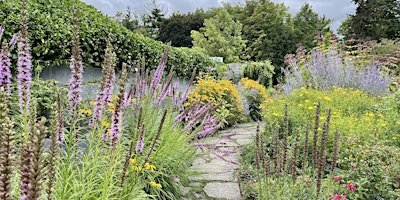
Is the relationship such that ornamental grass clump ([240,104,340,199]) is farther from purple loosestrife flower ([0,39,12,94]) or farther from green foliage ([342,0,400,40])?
green foliage ([342,0,400,40])

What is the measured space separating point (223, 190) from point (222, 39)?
19.0 meters

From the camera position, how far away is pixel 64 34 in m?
4.12

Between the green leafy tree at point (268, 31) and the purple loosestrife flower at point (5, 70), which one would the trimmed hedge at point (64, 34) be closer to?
the purple loosestrife flower at point (5, 70)

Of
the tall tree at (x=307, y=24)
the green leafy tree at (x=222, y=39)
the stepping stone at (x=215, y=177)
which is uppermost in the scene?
the tall tree at (x=307, y=24)

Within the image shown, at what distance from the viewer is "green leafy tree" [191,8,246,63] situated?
21.4m

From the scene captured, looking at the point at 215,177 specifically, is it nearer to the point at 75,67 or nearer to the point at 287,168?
the point at 287,168

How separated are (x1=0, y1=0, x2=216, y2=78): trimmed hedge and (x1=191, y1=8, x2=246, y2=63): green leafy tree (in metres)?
15.2

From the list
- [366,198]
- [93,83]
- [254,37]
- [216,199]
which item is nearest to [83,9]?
[93,83]

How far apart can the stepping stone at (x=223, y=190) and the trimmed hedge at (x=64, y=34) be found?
174 centimetres

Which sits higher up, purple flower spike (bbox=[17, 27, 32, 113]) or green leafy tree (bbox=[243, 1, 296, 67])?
green leafy tree (bbox=[243, 1, 296, 67])

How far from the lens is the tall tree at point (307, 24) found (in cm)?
2613

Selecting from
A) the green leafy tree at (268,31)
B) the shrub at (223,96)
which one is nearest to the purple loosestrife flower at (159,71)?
the shrub at (223,96)

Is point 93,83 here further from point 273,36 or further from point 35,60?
point 273,36

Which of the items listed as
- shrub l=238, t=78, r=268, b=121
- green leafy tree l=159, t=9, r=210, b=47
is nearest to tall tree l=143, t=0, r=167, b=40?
green leafy tree l=159, t=9, r=210, b=47
